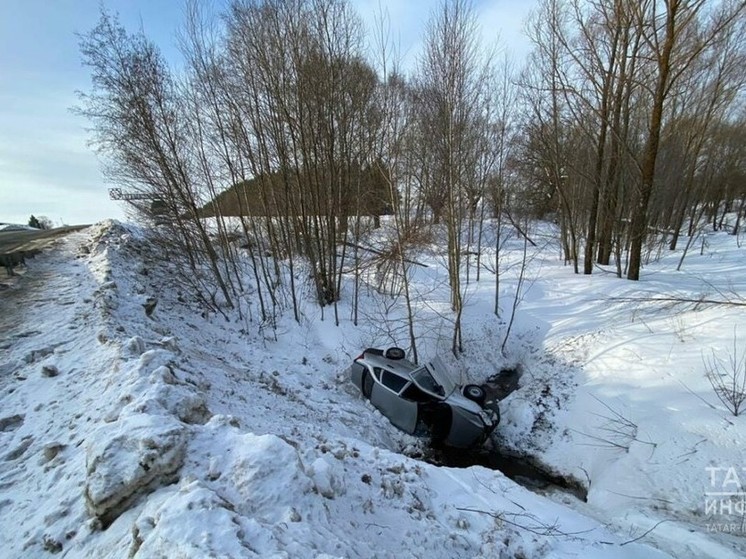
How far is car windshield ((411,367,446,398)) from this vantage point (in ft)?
22.6

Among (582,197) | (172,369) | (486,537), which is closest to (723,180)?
(582,197)

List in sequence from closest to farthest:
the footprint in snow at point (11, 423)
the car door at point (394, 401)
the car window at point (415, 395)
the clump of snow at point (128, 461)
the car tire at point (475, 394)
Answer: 1. the clump of snow at point (128, 461)
2. the footprint in snow at point (11, 423)
3. the car window at point (415, 395)
4. the car door at point (394, 401)
5. the car tire at point (475, 394)

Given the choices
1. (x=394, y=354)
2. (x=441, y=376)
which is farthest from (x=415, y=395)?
(x=394, y=354)

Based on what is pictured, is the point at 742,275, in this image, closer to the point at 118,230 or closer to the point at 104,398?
the point at 104,398

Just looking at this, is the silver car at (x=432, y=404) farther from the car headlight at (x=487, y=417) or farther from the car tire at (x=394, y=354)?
the car tire at (x=394, y=354)

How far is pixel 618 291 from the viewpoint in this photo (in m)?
10.1

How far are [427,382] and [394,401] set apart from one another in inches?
31.3

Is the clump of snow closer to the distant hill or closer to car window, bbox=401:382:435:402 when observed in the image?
car window, bbox=401:382:435:402

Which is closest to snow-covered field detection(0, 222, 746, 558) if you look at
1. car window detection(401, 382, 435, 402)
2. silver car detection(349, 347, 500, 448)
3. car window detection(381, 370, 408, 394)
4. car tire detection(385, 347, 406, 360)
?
silver car detection(349, 347, 500, 448)

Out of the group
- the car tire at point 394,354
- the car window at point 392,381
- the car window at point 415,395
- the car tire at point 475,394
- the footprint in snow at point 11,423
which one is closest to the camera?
the footprint in snow at point 11,423

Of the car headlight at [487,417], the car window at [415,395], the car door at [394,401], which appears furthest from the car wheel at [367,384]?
the car headlight at [487,417]

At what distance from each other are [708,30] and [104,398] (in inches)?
668

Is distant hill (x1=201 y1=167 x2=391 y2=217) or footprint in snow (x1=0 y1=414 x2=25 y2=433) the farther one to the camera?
distant hill (x1=201 y1=167 x2=391 y2=217)

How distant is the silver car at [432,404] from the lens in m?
6.71
